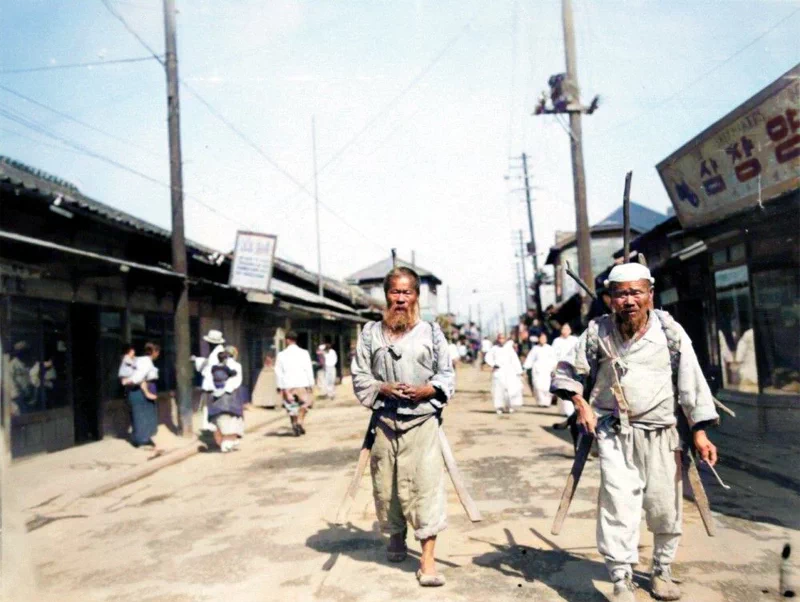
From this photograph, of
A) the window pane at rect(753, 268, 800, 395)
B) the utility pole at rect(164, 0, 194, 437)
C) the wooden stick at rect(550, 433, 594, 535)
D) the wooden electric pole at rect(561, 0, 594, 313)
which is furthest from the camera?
the wooden electric pole at rect(561, 0, 594, 313)

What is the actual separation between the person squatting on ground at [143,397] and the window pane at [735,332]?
8.76 metres

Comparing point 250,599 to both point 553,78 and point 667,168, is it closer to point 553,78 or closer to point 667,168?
point 667,168

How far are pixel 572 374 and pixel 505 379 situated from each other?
1162 cm

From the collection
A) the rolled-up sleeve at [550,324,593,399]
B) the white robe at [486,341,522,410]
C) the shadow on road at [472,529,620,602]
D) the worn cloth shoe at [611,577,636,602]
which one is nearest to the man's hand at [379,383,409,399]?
the rolled-up sleeve at [550,324,593,399]

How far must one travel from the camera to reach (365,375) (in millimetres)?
4469

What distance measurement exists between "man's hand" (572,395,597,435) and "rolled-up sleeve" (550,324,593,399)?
10 centimetres

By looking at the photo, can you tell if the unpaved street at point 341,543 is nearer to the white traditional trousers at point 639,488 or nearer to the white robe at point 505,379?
the white traditional trousers at point 639,488

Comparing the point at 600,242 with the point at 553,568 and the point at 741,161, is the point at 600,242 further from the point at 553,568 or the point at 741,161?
the point at 553,568

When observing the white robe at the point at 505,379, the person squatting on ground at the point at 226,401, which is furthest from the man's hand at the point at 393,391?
the white robe at the point at 505,379

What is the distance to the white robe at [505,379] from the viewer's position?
51.0 ft

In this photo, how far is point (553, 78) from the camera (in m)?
14.3

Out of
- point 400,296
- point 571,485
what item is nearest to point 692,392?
point 571,485

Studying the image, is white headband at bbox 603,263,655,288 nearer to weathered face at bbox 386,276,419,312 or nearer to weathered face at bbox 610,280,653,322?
weathered face at bbox 610,280,653,322

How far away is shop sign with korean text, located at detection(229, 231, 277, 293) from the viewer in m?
14.3
